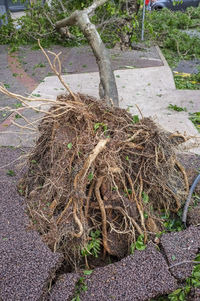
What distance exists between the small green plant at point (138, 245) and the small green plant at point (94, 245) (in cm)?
30

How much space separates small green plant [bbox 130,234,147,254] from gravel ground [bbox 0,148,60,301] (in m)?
0.64

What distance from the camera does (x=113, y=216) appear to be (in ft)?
9.54

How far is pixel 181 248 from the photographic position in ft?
8.63

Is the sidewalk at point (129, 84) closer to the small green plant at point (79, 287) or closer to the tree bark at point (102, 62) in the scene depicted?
the tree bark at point (102, 62)

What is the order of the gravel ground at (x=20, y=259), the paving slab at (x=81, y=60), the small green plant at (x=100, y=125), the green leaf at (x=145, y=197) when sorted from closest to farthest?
the gravel ground at (x=20, y=259), the small green plant at (x=100, y=125), the green leaf at (x=145, y=197), the paving slab at (x=81, y=60)

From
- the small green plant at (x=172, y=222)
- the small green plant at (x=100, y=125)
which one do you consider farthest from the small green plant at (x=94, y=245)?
the small green plant at (x=100, y=125)

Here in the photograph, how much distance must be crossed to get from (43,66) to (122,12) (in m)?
3.33

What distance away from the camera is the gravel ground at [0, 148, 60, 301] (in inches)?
87.2

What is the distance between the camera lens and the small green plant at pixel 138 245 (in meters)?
2.66

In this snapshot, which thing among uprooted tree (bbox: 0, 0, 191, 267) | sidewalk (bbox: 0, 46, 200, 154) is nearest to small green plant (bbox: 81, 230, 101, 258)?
uprooted tree (bbox: 0, 0, 191, 267)

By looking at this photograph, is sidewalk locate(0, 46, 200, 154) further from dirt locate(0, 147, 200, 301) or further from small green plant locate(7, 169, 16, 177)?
dirt locate(0, 147, 200, 301)

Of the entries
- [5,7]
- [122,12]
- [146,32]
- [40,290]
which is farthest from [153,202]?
[5,7]

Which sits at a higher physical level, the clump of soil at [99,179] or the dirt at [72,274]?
the clump of soil at [99,179]

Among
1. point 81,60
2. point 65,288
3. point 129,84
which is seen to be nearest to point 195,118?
point 129,84
